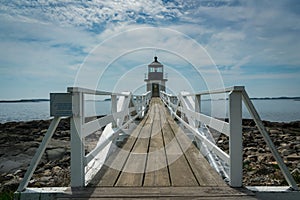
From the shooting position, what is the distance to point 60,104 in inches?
111

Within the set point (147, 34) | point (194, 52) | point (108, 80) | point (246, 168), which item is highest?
point (147, 34)

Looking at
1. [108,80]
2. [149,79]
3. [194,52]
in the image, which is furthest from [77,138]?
[149,79]

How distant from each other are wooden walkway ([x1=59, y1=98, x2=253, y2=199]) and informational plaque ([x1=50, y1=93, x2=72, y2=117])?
798mm

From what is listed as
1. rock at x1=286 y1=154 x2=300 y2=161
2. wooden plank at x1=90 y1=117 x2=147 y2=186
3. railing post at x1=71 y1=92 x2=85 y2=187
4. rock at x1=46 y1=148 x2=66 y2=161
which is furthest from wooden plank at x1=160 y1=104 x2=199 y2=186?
rock at x1=46 y1=148 x2=66 y2=161

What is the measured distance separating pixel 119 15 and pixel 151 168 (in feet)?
19.8

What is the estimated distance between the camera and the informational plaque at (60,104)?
2.81m

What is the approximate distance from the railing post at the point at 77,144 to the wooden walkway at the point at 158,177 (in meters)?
0.15

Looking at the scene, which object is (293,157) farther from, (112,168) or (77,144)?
(77,144)

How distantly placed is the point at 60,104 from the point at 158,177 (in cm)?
139

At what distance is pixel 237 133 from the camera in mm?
2854

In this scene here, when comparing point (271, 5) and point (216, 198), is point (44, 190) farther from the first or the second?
point (271, 5)

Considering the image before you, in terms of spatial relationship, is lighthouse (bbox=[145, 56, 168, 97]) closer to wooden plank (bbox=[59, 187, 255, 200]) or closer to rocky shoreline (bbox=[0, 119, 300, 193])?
rocky shoreline (bbox=[0, 119, 300, 193])

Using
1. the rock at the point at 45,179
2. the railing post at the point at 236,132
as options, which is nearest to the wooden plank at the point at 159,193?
the railing post at the point at 236,132

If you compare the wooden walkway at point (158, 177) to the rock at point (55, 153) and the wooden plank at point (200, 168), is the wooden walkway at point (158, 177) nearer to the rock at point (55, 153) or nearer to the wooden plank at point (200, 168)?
the wooden plank at point (200, 168)
